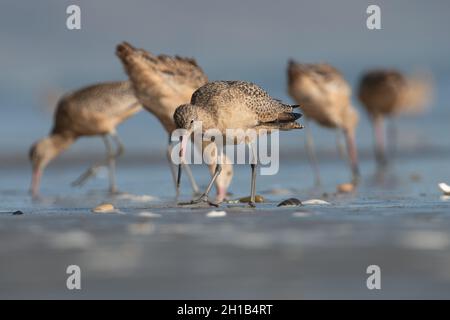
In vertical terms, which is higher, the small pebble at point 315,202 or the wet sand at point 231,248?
the wet sand at point 231,248

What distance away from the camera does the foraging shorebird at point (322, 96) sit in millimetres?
14141

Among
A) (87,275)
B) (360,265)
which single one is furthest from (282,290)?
(87,275)

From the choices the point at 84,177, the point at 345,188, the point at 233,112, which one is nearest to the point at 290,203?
the point at 233,112

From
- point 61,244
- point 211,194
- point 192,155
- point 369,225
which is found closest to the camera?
point 61,244

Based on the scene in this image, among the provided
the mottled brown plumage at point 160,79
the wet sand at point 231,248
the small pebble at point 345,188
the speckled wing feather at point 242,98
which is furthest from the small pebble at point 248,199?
the mottled brown plumage at point 160,79

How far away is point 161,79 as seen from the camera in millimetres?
11039

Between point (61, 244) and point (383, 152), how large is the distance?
32.6ft

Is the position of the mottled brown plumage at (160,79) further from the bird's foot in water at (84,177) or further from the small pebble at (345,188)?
the small pebble at (345,188)

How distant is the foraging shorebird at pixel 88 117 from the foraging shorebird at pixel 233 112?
3594 mm

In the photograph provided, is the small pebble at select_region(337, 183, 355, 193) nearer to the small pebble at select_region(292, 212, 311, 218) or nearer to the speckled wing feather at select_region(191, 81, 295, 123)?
the speckled wing feather at select_region(191, 81, 295, 123)

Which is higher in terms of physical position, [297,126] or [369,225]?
[297,126]

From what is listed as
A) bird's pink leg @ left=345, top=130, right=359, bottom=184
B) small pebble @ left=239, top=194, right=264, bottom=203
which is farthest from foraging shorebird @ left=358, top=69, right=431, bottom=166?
small pebble @ left=239, top=194, right=264, bottom=203

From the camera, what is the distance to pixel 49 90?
21.3m
